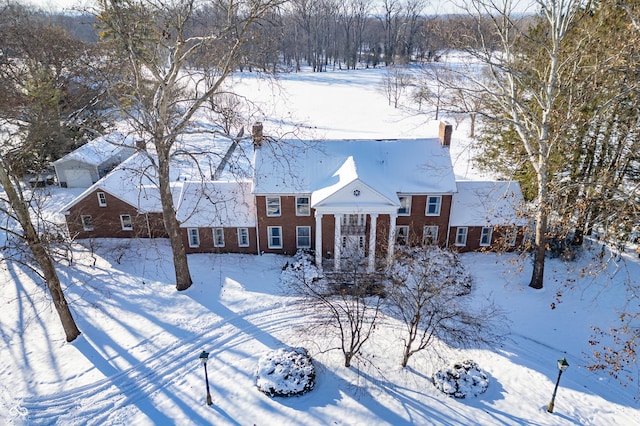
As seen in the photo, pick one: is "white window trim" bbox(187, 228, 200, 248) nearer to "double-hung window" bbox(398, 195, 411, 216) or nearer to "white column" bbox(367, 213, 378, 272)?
"white column" bbox(367, 213, 378, 272)

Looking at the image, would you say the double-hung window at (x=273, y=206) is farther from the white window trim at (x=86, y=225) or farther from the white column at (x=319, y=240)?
the white window trim at (x=86, y=225)

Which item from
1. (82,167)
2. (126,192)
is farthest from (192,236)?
(82,167)

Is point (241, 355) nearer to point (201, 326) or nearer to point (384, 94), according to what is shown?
point (201, 326)

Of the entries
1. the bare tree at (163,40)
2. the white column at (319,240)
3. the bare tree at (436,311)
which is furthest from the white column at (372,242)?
the bare tree at (163,40)

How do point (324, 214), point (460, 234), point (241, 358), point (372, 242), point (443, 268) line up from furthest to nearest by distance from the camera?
point (460, 234) < point (324, 214) < point (372, 242) < point (443, 268) < point (241, 358)

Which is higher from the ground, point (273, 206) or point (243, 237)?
point (273, 206)

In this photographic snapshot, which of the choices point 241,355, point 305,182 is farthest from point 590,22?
point 241,355

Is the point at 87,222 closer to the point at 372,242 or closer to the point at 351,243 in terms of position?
the point at 351,243
